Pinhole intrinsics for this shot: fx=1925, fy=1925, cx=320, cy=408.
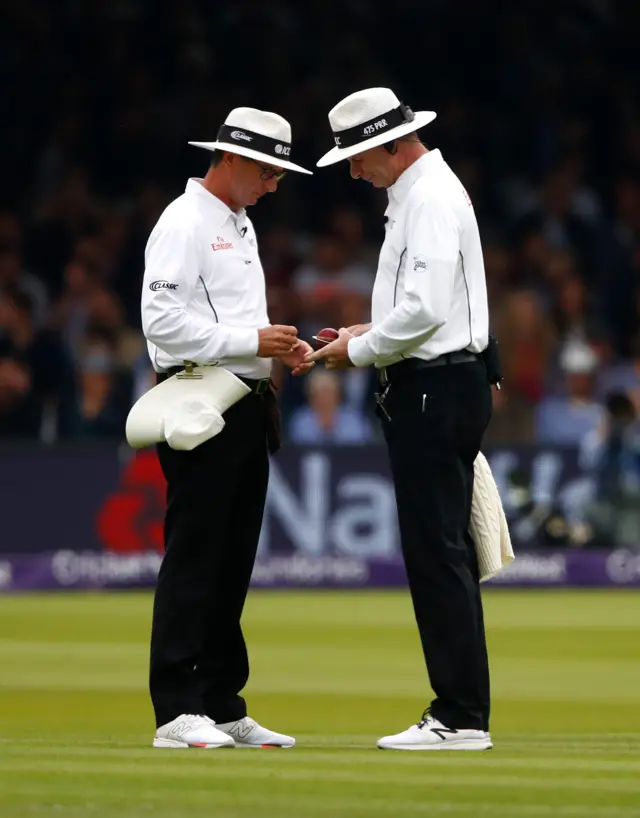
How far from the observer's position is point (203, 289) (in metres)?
6.76

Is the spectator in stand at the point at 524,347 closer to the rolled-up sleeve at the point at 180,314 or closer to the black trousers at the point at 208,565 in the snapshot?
the black trousers at the point at 208,565

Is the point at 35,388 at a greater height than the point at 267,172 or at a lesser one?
lesser

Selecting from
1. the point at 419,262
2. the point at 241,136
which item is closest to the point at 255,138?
the point at 241,136

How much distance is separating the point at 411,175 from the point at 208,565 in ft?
5.00

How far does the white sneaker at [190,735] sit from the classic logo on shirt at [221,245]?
1622mm

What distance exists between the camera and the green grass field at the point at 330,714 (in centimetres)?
519

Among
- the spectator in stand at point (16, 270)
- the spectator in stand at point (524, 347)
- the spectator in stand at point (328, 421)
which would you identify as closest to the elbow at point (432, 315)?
the spectator in stand at point (328, 421)

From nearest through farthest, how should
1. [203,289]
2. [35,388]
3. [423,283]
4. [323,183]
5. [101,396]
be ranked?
[423,283] → [203,289] → [101,396] → [35,388] → [323,183]

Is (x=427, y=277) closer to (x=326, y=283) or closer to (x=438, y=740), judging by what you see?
(x=438, y=740)

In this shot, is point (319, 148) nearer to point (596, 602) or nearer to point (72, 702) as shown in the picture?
point (596, 602)

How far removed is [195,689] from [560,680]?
323 cm

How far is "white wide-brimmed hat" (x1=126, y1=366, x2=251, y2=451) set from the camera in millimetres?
6598

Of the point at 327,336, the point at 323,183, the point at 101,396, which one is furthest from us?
the point at 323,183

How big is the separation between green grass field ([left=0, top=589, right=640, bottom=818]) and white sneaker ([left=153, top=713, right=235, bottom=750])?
81 millimetres
